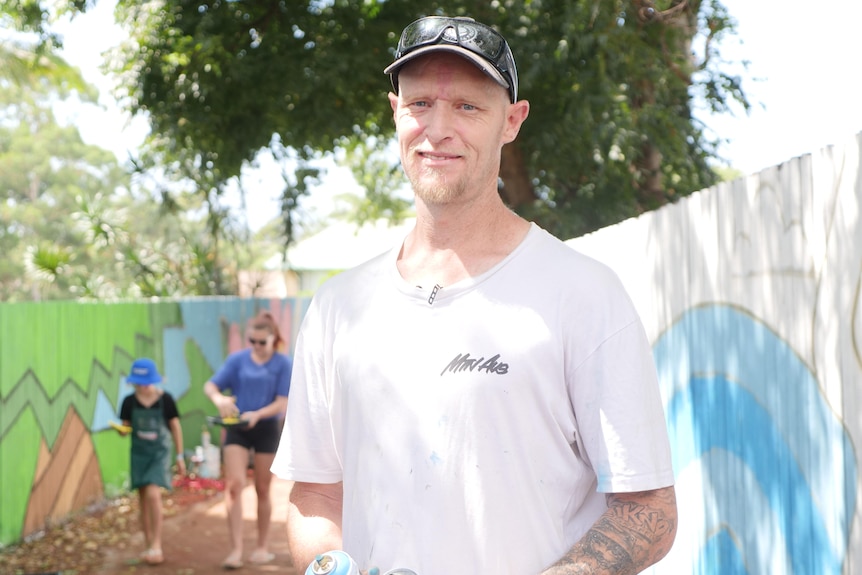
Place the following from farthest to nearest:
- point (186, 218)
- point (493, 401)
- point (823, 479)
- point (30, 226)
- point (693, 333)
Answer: point (186, 218) → point (30, 226) → point (693, 333) → point (823, 479) → point (493, 401)

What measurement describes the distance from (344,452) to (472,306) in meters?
0.42

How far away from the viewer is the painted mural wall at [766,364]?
3092 mm

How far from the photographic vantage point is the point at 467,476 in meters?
2.06

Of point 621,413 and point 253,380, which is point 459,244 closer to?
point 621,413

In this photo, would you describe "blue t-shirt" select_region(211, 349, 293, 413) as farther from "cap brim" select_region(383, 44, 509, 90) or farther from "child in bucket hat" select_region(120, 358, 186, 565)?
"cap brim" select_region(383, 44, 509, 90)

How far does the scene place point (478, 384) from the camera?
204cm

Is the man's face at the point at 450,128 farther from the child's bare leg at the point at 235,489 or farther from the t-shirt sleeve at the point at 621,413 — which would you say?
the child's bare leg at the point at 235,489

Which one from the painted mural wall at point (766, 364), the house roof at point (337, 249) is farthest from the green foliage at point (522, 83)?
the house roof at point (337, 249)

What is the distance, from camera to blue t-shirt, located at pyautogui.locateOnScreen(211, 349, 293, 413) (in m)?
9.38

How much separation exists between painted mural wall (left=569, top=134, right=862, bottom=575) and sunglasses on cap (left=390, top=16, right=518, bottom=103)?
1188 mm

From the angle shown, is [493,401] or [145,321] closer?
[493,401]

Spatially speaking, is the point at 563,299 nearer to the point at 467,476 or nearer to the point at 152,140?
the point at 467,476

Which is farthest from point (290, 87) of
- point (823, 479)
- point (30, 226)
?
point (30, 226)

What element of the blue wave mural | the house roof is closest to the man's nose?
the blue wave mural
